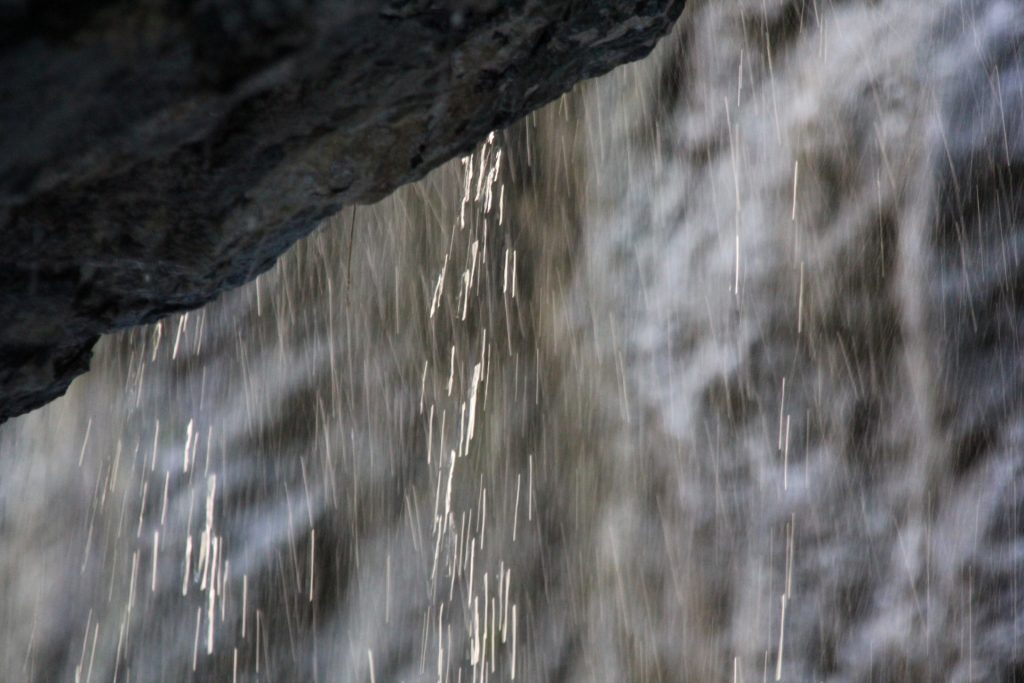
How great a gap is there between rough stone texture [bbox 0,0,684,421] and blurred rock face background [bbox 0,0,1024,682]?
1628 mm

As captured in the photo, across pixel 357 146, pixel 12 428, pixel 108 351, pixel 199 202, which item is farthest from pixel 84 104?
pixel 12 428

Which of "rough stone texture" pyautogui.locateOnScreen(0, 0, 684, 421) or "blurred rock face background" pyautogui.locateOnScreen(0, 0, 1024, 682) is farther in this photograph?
"blurred rock face background" pyautogui.locateOnScreen(0, 0, 1024, 682)

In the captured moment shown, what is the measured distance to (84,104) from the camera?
93 cm

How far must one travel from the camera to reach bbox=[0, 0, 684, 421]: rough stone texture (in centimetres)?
91

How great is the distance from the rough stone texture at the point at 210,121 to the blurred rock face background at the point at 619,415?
64.1 inches

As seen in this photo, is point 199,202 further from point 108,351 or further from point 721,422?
point 108,351

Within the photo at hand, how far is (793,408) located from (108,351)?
2137mm

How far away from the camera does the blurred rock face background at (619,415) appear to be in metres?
2.82

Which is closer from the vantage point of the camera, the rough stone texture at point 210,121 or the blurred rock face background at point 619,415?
the rough stone texture at point 210,121

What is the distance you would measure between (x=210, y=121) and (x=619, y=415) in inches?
89.9

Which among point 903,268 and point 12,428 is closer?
point 903,268

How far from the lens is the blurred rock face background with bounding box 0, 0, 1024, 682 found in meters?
2.82

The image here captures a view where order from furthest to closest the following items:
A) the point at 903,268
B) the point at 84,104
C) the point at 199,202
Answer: the point at 903,268 → the point at 199,202 → the point at 84,104

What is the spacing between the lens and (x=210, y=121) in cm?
103
